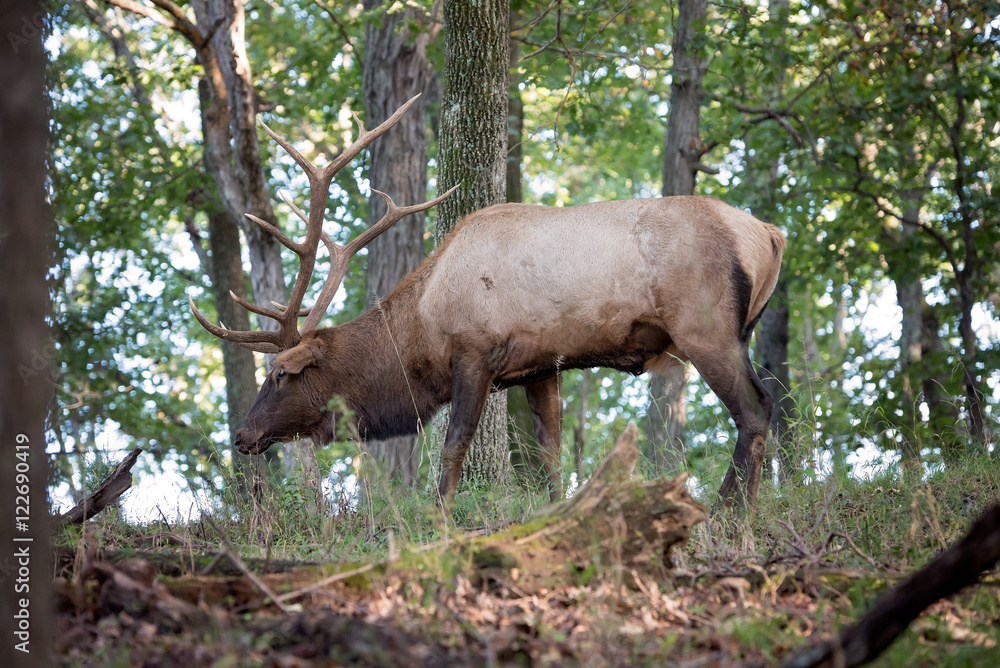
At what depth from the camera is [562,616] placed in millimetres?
3010

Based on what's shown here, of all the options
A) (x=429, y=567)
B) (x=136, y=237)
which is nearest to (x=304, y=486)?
(x=429, y=567)

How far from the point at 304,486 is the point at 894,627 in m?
3.96


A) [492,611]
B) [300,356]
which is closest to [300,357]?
[300,356]

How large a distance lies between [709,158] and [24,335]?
58.7 ft

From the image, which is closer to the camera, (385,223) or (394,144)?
(385,223)

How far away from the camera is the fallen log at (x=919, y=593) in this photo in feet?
7.30

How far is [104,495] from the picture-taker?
4719 millimetres

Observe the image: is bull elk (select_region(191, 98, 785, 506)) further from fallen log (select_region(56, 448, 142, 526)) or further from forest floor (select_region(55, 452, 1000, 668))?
forest floor (select_region(55, 452, 1000, 668))

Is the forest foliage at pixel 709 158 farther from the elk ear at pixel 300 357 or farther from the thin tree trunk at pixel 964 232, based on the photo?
the elk ear at pixel 300 357

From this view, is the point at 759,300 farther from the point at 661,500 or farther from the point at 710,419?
the point at 710,419

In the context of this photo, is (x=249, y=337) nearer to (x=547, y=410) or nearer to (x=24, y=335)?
(x=547, y=410)

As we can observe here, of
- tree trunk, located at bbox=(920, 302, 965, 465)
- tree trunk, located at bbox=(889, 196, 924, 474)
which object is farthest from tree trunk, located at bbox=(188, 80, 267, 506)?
tree trunk, located at bbox=(920, 302, 965, 465)

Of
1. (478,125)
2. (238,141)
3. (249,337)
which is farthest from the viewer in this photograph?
(238,141)

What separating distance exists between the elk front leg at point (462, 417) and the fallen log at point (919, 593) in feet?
12.4
